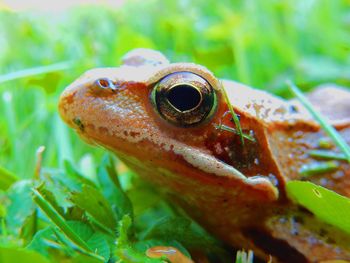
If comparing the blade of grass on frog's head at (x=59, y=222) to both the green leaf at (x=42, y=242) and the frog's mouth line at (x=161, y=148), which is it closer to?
the green leaf at (x=42, y=242)

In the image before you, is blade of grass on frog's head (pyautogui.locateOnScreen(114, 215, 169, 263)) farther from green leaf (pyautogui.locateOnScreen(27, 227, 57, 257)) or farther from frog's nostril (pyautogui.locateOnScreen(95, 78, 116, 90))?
frog's nostril (pyautogui.locateOnScreen(95, 78, 116, 90))

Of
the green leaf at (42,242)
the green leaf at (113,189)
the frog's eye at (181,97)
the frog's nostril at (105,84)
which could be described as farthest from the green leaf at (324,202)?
the green leaf at (42,242)

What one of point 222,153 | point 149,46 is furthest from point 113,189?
point 149,46

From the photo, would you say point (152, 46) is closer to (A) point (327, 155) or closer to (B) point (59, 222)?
(A) point (327, 155)

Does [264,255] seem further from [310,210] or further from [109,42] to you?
[109,42]

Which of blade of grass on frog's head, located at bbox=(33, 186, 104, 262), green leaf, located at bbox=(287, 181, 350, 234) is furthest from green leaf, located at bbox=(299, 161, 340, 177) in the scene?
blade of grass on frog's head, located at bbox=(33, 186, 104, 262)

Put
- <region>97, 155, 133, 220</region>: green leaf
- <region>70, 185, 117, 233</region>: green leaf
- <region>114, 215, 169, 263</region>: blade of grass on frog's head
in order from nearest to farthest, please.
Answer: <region>114, 215, 169, 263</region>: blade of grass on frog's head < <region>70, 185, 117, 233</region>: green leaf < <region>97, 155, 133, 220</region>: green leaf
